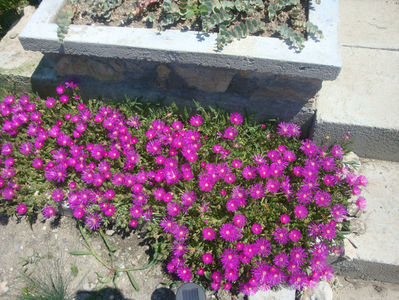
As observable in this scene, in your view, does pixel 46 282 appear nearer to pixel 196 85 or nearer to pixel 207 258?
pixel 207 258

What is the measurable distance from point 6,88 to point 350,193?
121 inches

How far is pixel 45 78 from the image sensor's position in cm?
309

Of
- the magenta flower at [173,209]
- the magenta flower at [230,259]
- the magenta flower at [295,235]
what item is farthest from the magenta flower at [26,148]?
the magenta flower at [295,235]

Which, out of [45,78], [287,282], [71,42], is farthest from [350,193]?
[45,78]

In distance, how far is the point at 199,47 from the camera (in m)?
2.40

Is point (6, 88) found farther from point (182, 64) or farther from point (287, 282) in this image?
point (287, 282)

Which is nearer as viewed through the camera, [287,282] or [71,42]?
[287,282]

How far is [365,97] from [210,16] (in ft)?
4.43

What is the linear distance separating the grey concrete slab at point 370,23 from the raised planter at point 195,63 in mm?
653

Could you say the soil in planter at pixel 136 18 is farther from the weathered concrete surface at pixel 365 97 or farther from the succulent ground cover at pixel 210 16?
the weathered concrete surface at pixel 365 97

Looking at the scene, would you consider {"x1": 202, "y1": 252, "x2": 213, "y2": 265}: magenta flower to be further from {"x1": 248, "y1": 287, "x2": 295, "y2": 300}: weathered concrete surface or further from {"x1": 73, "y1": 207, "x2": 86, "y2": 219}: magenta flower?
{"x1": 73, "y1": 207, "x2": 86, "y2": 219}: magenta flower

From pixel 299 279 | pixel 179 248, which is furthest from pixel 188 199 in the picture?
pixel 299 279

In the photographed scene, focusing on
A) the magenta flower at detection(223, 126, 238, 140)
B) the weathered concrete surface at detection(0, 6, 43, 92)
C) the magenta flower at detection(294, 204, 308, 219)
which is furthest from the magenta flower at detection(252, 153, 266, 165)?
the weathered concrete surface at detection(0, 6, 43, 92)

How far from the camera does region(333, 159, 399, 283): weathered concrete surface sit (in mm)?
2426
